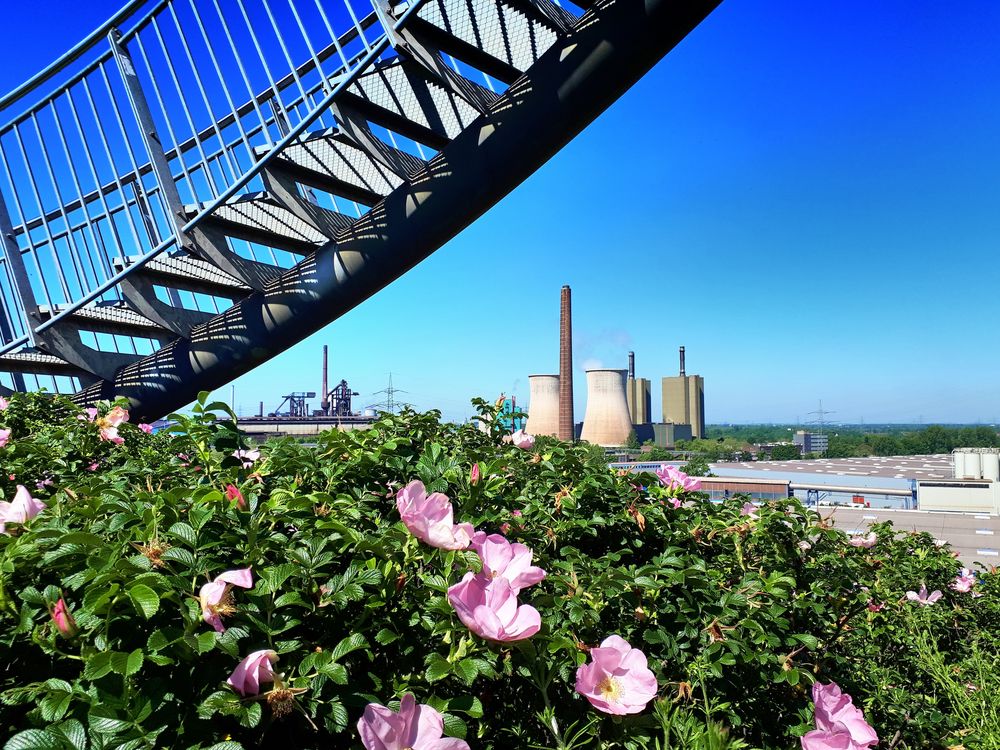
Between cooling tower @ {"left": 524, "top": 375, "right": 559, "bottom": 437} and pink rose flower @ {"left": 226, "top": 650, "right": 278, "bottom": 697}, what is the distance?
1018 inches

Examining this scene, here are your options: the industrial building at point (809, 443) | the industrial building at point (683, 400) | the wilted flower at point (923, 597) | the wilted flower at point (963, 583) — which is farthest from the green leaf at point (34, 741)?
the industrial building at point (809, 443)

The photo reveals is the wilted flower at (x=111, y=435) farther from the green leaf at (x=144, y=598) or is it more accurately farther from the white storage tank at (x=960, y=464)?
the white storage tank at (x=960, y=464)

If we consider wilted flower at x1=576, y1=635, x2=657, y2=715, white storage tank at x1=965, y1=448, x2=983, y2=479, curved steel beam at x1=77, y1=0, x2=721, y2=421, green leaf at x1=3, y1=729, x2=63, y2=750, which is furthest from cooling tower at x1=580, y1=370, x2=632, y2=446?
green leaf at x1=3, y1=729, x2=63, y2=750

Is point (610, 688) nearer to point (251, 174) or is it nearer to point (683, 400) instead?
point (251, 174)

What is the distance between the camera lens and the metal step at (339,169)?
14.4ft

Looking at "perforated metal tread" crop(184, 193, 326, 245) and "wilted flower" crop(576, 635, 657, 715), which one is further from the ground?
"perforated metal tread" crop(184, 193, 326, 245)

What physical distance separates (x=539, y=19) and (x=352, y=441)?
11.3 ft

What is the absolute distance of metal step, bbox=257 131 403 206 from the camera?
4.39 meters

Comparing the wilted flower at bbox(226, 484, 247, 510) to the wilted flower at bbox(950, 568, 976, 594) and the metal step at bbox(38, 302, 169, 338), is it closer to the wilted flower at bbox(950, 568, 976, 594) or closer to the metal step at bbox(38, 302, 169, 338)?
the wilted flower at bbox(950, 568, 976, 594)

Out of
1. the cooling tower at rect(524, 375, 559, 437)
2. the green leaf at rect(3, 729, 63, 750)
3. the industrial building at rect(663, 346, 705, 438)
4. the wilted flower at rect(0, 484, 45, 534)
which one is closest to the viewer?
the green leaf at rect(3, 729, 63, 750)

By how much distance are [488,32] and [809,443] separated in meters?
70.0

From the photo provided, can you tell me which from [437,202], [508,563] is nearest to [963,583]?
[508,563]

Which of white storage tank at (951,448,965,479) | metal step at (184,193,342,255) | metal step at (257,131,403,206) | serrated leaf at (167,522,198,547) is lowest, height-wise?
white storage tank at (951,448,965,479)

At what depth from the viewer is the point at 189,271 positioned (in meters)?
4.73
